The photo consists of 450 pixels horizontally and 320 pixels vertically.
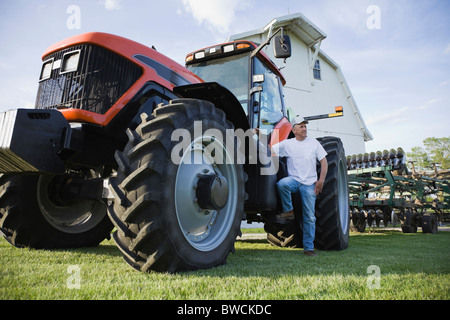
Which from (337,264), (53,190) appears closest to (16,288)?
(53,190)

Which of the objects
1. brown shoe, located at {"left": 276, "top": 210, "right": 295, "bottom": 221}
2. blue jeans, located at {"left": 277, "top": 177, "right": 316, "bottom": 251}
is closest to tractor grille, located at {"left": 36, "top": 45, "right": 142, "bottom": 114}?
blue jeans, located at {"left": 277, "top": 177, "right": 316, "bottom": 251}

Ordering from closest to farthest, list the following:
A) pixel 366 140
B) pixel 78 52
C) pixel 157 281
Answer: pixel 157 281 < pixel 78 52 < pixel 366 140

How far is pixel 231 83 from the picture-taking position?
3.89 meters

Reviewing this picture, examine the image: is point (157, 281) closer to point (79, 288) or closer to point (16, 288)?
point (79, 288)

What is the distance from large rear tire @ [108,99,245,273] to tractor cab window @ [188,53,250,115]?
3.90ft

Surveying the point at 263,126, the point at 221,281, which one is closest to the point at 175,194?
the point at 221,281

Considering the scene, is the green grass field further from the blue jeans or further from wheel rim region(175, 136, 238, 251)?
the blue jeans

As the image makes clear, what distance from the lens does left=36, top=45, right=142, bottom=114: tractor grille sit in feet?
8.54

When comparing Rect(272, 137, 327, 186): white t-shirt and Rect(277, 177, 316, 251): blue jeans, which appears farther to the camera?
→ Rect(272, 137, 327, 186): white t-shirt

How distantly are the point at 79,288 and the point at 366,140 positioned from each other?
2168 centimetres

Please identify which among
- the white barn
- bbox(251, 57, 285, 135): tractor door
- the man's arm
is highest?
the white barn

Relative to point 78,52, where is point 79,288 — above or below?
below

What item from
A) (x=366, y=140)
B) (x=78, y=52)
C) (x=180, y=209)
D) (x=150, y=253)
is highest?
(x=366, y=140)

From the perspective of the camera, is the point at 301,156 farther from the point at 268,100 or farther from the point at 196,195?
the point at 196,195
